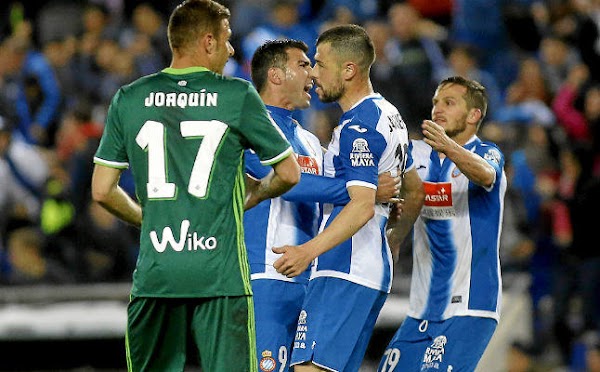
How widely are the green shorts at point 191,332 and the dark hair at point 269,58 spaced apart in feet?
7.13

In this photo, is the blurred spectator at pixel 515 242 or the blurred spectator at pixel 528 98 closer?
the blurred spectator at pixel 515 242

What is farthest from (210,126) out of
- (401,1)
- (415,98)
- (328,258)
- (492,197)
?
(401,1)

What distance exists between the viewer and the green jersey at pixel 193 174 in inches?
251

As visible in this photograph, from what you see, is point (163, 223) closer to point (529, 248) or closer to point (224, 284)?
point (224, 284)

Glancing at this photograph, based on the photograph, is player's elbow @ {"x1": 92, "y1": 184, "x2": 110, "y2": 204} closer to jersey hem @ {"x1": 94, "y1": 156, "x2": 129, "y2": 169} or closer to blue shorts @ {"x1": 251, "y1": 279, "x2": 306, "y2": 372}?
jersey hem @ {"x1": 94, "y1": 156, "x2": 129, "y2": 169}

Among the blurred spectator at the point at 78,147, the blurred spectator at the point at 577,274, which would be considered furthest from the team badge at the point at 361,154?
the blurred spectator at the point at 78,147

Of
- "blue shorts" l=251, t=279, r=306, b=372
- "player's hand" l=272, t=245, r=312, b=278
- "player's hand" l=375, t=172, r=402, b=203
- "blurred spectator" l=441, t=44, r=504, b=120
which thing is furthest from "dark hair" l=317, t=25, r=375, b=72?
"blurred spectator" l=441, t=44, r=504, b=120

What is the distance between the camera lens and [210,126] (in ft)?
21.0

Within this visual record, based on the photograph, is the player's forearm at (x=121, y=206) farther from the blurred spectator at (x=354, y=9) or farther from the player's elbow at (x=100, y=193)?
the blurred spectator at (x=354, y=9)

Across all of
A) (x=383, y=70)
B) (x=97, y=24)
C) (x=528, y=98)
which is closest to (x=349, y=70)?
(x=383, y=70)

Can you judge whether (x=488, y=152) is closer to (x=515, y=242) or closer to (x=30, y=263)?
(x=515, y=242)

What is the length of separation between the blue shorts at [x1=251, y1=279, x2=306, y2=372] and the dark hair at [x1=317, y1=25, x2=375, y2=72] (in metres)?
1.46

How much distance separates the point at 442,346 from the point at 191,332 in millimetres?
2127

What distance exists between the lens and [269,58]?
8.20 metres
